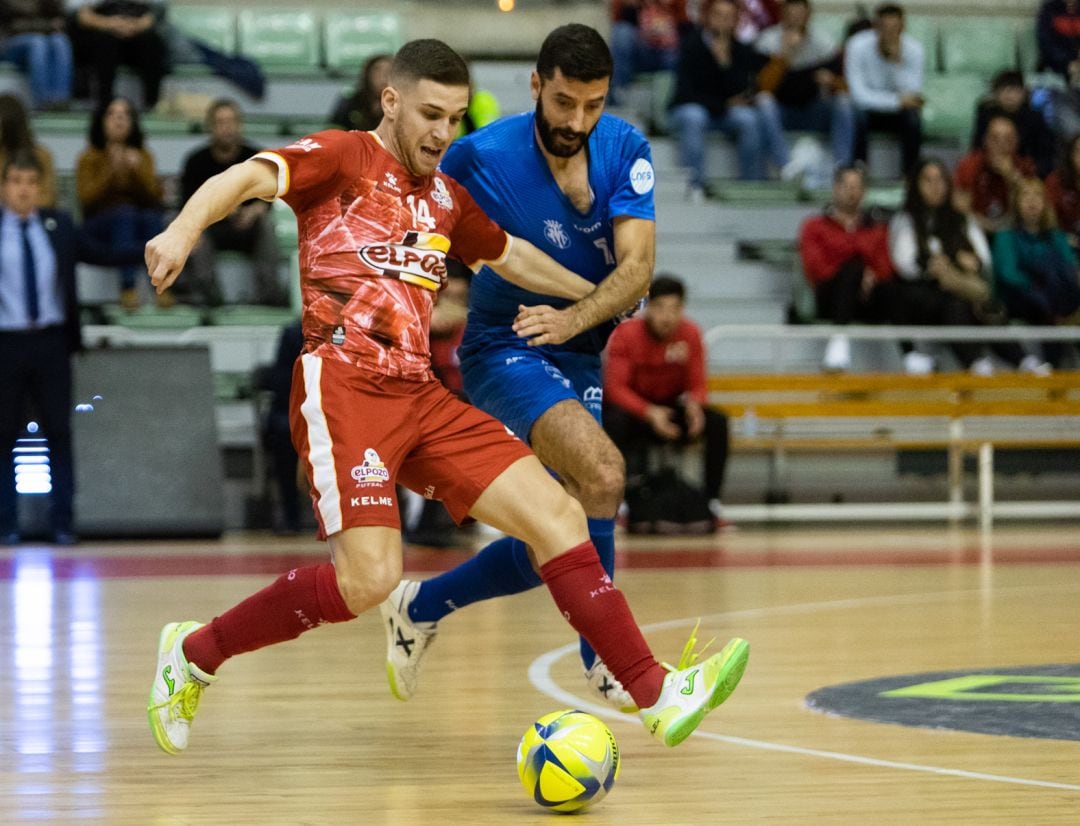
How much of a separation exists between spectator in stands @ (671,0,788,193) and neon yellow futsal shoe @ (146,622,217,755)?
10.2 meters

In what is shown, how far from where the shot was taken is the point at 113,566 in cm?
948

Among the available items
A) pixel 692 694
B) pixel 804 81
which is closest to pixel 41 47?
pixel 804 81

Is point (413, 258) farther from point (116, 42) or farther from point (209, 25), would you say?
point (209, 25)

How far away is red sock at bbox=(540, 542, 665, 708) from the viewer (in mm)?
4035

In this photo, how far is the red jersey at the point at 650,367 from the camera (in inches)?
440

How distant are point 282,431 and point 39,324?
5.15 ft

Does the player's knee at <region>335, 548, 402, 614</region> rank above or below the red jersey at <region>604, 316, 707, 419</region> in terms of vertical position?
above

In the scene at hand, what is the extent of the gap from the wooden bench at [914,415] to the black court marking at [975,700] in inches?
260

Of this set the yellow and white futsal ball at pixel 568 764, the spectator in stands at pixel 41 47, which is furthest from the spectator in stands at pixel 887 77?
the yellow and white futsal ball at pixel 568 764

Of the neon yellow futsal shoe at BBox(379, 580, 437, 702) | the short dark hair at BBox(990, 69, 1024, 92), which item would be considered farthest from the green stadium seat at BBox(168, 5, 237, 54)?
the neon yellow futsal shoe at BBox(379, 580, 437, 702)

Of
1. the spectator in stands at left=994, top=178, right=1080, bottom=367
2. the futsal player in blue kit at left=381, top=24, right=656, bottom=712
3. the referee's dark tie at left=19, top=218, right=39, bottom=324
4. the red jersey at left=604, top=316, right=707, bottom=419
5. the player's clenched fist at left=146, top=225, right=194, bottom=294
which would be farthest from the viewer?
the spectator in stands at left=994, top=178, right=1080, bottom=367

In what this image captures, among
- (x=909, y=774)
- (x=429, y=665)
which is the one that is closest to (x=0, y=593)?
Result: (x=429, y=665)

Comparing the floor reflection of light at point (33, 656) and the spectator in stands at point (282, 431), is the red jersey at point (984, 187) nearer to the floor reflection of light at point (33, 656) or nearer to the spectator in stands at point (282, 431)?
the spectator in stands at point (282, 431)

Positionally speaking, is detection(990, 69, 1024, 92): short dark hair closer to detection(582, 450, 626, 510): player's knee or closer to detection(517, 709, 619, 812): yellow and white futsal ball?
detection(582, 450, 626, 510): player's knee
